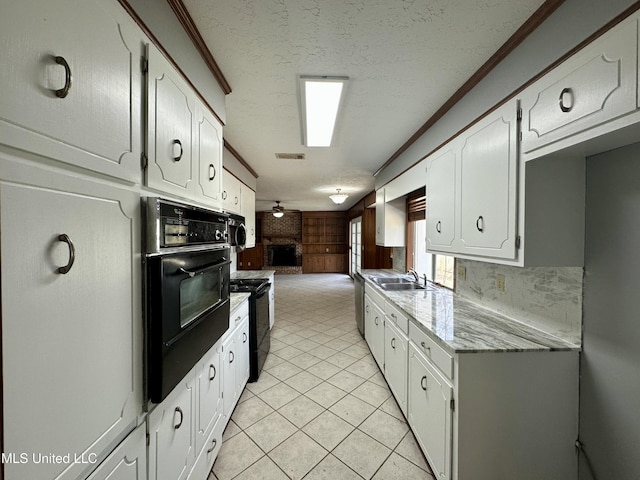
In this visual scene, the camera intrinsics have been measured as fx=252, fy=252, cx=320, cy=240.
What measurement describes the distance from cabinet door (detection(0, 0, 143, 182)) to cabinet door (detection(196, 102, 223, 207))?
528mm

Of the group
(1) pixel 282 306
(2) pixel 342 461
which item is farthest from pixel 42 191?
(1) pixel 282 306

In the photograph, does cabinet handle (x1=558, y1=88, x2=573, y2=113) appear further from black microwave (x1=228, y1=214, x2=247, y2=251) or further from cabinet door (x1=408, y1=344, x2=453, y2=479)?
black microwave (x1=228, y1=214, x2=247, y2=251)

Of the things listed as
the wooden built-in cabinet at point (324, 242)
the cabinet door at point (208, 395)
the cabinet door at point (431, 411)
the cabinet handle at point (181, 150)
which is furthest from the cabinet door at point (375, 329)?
the wooden built-in cabinet at point (324, 242)

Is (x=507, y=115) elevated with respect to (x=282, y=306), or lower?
elevated

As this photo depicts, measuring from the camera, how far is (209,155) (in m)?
1.56

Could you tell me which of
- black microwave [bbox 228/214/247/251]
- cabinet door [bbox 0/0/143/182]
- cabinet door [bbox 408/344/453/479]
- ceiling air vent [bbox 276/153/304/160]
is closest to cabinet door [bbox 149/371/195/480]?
cabinet door [bbox 0/0/143/182]

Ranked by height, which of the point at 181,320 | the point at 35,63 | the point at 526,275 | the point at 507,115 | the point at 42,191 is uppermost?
the point at 507,115

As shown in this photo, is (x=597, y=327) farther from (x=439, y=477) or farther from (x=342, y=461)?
(x=342, y=461)

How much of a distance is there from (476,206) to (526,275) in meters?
0.55

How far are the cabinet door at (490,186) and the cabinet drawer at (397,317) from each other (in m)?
0.68

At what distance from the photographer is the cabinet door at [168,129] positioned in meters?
0.97

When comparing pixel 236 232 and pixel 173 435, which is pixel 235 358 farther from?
pixel 236 232

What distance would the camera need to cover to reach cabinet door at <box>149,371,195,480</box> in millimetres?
977

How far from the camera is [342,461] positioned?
1.62m
